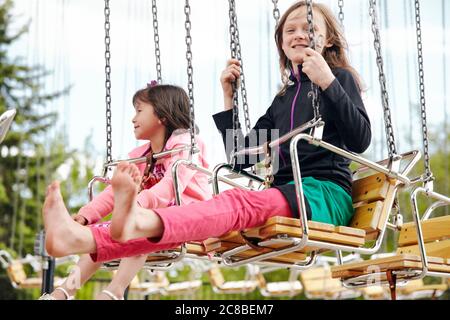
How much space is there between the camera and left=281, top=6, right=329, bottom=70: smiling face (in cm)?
279

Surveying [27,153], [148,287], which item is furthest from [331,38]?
[27,153]

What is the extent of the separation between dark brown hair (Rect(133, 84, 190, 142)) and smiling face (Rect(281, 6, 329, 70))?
632mm

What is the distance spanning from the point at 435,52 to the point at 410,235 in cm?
1271

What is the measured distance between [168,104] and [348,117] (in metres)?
1.00

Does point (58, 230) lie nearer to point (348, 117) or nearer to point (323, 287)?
point (348, 117)

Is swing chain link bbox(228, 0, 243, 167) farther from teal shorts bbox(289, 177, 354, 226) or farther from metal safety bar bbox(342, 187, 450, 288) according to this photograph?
metal safety bar bbox(342, 187, 450, 288)

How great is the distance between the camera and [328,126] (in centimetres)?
266

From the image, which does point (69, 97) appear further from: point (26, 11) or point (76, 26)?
point (26, 11)

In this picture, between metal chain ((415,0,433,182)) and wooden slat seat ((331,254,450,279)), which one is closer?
wooden slat seat ((331,254,450,279))

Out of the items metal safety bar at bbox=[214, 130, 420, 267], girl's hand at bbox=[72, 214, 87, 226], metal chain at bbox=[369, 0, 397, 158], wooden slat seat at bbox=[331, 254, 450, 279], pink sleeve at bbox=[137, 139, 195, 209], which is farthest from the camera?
girl's hand at bbox=[72, 214, 87, 226]

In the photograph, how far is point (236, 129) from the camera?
109 inches

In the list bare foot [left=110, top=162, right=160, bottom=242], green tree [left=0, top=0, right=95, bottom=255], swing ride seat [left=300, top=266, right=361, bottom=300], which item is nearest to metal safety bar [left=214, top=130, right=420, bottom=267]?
bare foot [left=110, top=162, right=160, bottom=242]

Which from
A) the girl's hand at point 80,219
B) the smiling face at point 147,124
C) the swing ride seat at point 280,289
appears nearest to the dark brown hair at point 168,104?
the smiling face at point 147,124
